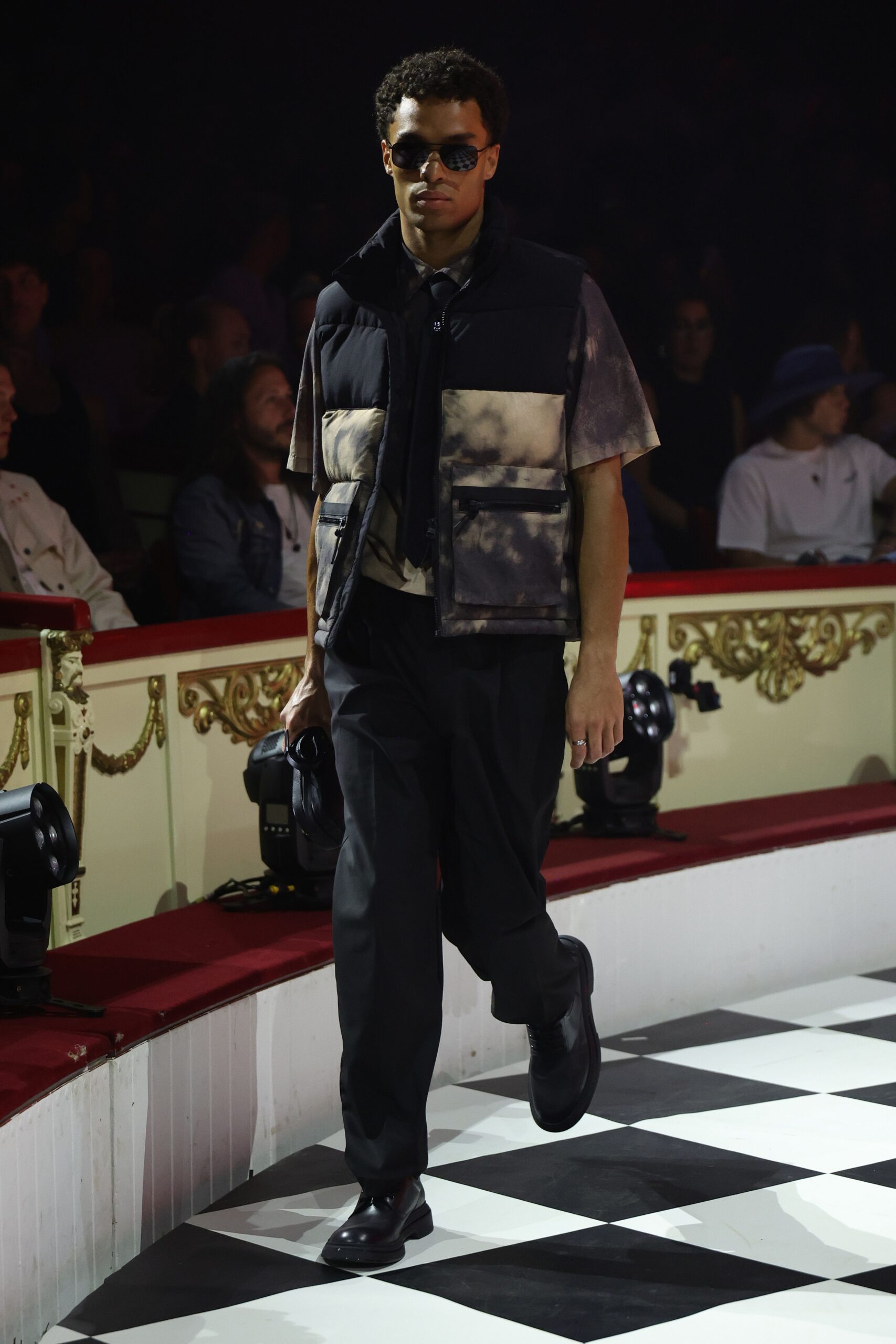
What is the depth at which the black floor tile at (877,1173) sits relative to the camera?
2127 mm

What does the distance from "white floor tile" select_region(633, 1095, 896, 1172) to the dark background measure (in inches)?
106

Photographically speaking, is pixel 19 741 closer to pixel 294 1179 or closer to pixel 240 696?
pixel 240 696

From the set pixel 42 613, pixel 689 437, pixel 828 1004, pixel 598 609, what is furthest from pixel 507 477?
pixel 689 437

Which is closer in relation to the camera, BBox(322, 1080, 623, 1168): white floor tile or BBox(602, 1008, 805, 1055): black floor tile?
BBox(322, 1080, 623, 1168): white floor tile

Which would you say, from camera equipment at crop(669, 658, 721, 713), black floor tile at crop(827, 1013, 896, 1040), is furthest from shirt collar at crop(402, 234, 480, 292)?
camera equipment at crop(669, 658, 721, 713)

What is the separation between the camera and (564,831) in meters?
3.31

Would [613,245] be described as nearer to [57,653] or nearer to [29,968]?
[57,653]

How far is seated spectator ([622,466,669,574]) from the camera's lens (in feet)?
15.8

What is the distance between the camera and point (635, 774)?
3.24 m

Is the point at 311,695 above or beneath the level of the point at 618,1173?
above

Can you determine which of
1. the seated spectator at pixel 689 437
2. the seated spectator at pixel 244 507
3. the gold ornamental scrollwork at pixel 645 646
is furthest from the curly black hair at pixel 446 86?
the seated spectator at pixel 689 437

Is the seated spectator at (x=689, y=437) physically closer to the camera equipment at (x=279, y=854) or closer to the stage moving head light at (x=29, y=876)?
the camera equipment at (x=279, y=854)

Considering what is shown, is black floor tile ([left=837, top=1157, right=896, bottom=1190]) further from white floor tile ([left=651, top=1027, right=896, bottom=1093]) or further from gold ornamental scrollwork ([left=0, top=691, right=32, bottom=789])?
gold ornamental scrollwork ([left=0, top=691, right=32, bottom=789])

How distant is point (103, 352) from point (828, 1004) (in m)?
2.39
